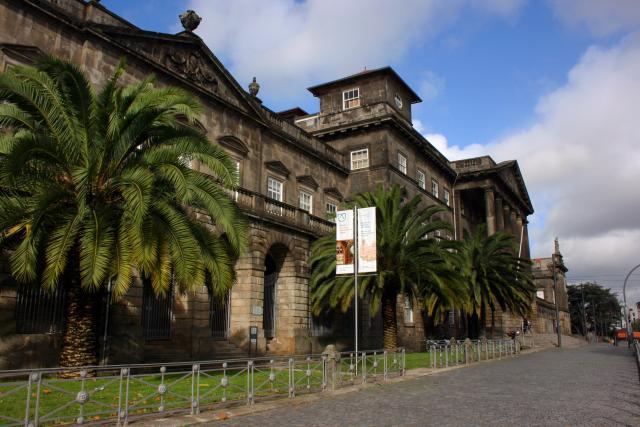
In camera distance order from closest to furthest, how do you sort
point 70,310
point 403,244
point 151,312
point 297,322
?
point 70,310 < point 151,312 < point 403,244 < point 297,322

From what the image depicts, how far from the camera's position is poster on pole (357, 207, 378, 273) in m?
18.0

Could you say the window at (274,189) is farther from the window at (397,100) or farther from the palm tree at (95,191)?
the palm tree at (95,191)

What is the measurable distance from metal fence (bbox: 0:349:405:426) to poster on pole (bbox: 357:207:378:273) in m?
3.03

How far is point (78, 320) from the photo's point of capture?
14.1 m

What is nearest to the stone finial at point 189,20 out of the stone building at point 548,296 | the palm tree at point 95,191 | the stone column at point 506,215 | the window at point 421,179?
the palm tree at point 95,191

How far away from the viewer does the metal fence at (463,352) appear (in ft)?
75.4

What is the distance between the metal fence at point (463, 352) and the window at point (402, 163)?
13481mm

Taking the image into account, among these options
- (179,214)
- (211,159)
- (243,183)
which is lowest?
(179,214)

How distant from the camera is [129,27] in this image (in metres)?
23.0

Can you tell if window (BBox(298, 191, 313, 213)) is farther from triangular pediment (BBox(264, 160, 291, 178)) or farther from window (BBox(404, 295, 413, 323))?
window (BBox(404, 295, 413, 323))

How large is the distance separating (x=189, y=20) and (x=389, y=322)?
16706mm

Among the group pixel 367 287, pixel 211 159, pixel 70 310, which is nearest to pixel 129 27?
pixel 211 159

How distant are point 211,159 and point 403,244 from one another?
40.5 ft

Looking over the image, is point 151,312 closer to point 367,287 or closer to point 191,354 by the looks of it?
point 191,354
